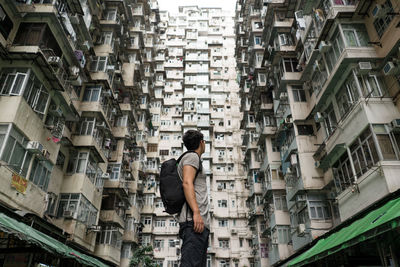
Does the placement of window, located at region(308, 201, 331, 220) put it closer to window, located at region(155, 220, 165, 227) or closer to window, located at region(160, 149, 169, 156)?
window, located at region(155, 220, 165, 227)

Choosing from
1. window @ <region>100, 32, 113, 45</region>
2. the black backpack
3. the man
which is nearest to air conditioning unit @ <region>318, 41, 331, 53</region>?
the man

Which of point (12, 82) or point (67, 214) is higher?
point (12, 82)

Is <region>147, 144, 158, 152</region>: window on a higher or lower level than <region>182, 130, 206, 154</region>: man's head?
higher

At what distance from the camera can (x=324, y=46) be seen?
49.5 feet

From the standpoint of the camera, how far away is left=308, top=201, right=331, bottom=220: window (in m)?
16.4

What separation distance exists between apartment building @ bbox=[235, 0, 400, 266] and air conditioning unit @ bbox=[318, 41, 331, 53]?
0.05 m

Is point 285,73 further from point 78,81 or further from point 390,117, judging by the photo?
point 78,81

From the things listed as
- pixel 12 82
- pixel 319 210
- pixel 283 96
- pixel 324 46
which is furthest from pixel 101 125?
pixel 319 210

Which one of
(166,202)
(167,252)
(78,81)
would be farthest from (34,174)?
(167,252)

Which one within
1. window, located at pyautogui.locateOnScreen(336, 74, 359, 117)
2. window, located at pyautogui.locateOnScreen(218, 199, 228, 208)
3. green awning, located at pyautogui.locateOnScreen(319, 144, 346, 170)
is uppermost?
window, located at pyautogui.locateOnScreen(218, 199, 228, 208)

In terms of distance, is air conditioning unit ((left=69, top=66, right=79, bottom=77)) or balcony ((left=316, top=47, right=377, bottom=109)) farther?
air conditioning unit ((left=69, top=66, right=79, bottom=77))

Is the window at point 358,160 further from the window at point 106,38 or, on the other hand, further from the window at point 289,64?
the window at point 106,38

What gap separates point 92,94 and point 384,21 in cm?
1766

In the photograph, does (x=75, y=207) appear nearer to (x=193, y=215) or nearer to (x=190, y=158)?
(x=190, y=158)
